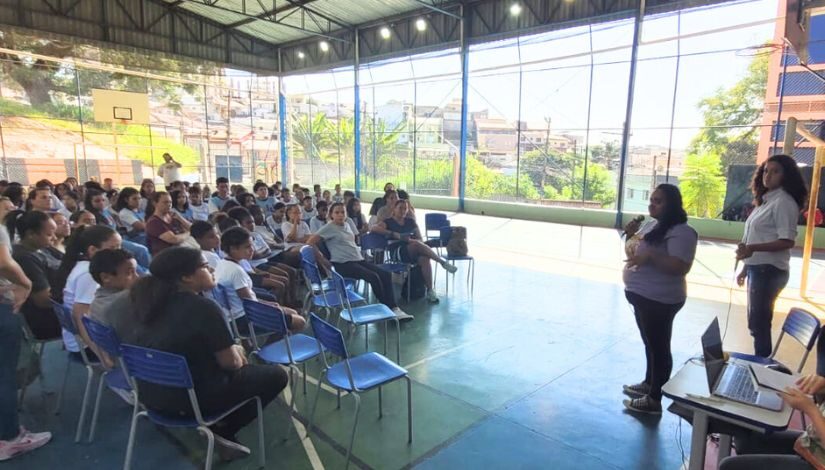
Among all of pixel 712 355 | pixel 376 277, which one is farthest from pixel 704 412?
pixel 376 277

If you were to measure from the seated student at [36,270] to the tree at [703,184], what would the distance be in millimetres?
12998

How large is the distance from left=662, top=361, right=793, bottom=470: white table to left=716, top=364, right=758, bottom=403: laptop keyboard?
0.04 m

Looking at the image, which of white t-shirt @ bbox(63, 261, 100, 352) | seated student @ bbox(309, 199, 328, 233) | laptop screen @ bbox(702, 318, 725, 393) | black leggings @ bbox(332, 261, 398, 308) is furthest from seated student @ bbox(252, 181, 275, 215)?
laptop screen @ bbox(702, 318, 725, 393)

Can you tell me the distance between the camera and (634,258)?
289 centimetres

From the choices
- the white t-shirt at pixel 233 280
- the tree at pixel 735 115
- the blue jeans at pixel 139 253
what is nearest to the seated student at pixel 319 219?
the blue jeans at pixel 139 253

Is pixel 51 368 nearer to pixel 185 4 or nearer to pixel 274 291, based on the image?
pixel 274 291

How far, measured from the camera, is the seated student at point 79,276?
271 cm

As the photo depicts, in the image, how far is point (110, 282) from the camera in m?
2.60

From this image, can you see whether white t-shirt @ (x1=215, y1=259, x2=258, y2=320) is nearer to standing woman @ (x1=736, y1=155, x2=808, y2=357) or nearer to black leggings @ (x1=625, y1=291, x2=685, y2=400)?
black leggings @ (x1=625, y1=291, x2=685, y2=400)

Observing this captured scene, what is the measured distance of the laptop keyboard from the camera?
1.83 m

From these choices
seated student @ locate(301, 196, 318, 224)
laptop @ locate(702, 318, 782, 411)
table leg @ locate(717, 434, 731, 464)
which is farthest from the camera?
seated student @ locate(301, 196, 318, 224)

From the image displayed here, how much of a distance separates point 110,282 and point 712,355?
306cm

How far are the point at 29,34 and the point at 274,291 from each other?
528 inches

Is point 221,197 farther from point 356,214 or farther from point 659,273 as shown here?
point 659,273
